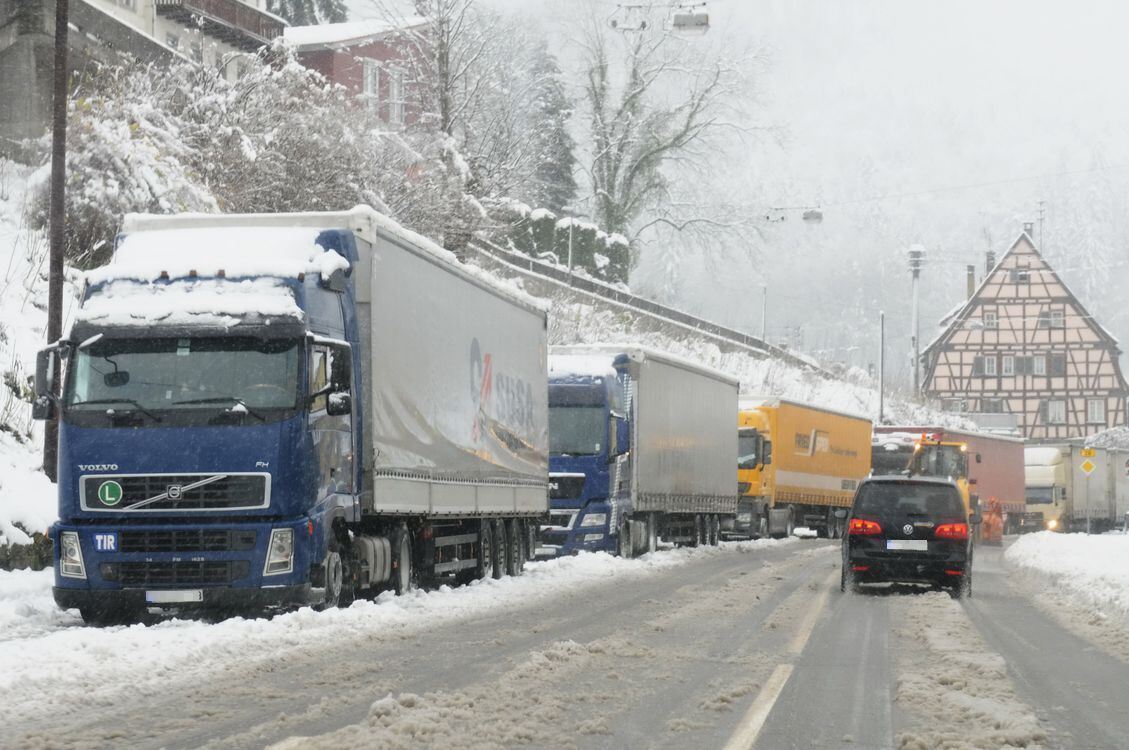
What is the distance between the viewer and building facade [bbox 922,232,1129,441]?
108312mm

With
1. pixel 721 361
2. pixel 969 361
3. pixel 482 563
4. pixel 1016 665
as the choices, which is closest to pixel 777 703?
pixel 1016 665

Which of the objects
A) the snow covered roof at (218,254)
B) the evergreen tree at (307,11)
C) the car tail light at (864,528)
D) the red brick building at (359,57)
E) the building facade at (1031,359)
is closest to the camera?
the snow covered roof at (218,254)

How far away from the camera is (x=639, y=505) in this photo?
28.5 metres

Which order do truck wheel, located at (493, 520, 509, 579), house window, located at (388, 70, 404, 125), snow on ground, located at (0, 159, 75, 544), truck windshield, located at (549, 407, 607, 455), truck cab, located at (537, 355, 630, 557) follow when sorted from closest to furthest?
snow on ground, located at (0, 159, 75, 544)
truck wheel, located at (493, 520, 509, 579)
truck cab, located at (537, 355, 630, 557)
truck windshield, located at (549, 407, 607, 455)
house window, located at (388, 70, 404, 125)

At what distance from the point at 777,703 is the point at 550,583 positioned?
1170 centimetres

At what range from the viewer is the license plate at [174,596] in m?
14.4

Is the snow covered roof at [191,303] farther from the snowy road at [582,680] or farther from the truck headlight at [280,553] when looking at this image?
the snowy road at [582,680]

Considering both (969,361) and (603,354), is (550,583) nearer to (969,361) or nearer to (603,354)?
(603,354)

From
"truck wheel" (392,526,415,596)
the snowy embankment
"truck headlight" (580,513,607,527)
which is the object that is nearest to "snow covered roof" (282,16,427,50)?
the snowy embankment

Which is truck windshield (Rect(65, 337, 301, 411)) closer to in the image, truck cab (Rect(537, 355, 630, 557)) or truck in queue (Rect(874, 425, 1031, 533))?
truck cab (Rect(537, 355, 630, 557))

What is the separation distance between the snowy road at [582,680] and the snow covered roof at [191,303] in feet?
8.68

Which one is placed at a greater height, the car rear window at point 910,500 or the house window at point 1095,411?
the house window at point 1095,411

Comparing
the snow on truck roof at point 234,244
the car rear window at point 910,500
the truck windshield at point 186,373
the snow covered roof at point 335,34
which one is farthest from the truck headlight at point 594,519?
the snow covered roof at point 335,34

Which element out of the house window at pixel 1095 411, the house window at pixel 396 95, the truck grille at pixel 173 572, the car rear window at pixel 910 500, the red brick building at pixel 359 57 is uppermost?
the red brick building at pixel 359 57
